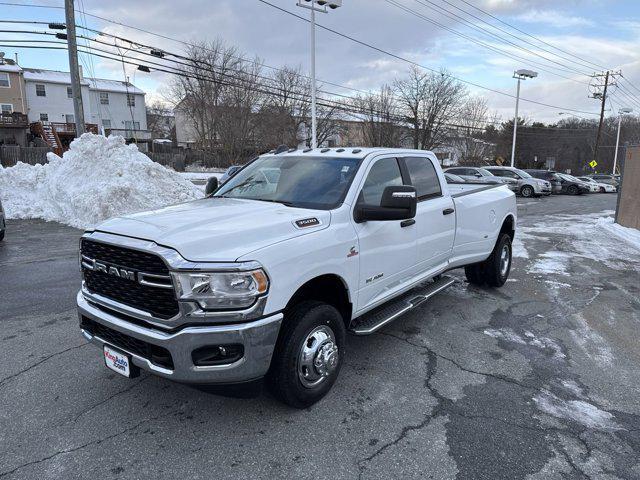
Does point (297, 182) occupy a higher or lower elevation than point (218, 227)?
higher

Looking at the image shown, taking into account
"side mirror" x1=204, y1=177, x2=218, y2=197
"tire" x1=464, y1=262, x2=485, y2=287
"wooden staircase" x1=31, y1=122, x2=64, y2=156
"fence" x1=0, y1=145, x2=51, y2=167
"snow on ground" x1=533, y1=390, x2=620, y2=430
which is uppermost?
"wooden staircase" x1=31, y1=122, x2=64, y2=156

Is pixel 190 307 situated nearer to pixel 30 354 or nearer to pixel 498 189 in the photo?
pixel 30 354

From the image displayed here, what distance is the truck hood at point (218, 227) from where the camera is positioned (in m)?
2.75

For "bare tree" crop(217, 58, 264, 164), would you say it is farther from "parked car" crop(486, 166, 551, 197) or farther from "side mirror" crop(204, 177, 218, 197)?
"side mirror" crop(204, 177, 218, 197)

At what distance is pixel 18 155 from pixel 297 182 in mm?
30014

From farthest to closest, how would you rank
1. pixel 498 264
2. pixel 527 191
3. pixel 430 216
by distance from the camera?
1. pixel 527 191
2. pixel 498 264
3. pixel 430 216

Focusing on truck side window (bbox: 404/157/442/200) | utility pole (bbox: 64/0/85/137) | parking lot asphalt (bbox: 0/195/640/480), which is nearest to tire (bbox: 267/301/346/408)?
parking lot asphalt (bbox: 0/195/640/480)

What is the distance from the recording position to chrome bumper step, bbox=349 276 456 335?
3.82 meters

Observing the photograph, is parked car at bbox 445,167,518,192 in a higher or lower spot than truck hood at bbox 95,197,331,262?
lower

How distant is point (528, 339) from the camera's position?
191 inches

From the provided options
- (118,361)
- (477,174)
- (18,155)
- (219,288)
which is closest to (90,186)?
(118,361)

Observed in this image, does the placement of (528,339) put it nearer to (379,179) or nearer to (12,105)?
(379,179)

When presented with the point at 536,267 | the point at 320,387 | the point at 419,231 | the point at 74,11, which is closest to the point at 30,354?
the point at 320,387

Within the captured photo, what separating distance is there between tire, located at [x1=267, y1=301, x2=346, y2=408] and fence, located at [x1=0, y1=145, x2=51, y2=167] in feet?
99.4
